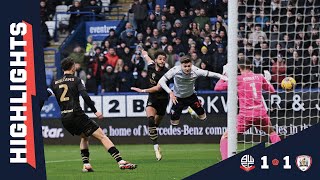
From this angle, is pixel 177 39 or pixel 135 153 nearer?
pixel 135 153

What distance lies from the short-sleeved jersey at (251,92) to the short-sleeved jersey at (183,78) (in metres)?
1.77

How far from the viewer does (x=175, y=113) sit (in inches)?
727

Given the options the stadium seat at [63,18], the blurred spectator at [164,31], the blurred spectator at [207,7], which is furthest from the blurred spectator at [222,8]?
the stadium seat at [63,18]

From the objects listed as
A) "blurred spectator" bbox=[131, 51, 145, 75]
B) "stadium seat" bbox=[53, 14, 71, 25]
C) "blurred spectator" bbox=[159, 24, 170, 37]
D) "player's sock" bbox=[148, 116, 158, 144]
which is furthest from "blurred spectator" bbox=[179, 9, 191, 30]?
"player's sock" bbox=[148, 116, 158, 144]

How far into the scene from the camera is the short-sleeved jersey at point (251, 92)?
Result: 14.7 m

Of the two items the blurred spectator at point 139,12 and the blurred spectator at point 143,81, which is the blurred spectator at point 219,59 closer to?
the blurred spectator at point 143,81

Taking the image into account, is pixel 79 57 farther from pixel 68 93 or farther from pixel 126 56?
pixel 68 93

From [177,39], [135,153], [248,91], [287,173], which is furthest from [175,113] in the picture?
[287,173]

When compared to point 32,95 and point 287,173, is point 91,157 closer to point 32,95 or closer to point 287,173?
point 32,95

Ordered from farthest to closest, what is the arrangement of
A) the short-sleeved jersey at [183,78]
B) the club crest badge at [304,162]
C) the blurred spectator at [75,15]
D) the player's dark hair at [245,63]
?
the blurred spectator at [75,15]
the short-sleeved jersey at [183,78]
the player's dark hair at [245,63]
the club crest badge at [304,162]

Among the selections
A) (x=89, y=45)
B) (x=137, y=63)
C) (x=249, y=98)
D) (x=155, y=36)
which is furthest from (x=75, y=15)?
(x=249, y=98)

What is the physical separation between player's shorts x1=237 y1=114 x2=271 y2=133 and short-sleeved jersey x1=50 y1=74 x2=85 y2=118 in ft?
8.90

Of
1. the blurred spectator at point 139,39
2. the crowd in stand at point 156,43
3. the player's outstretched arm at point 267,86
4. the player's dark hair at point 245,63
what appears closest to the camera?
the player's dark hair at point 245,63

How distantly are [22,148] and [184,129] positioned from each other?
10536 millimetres
